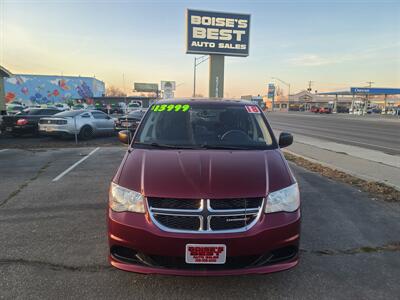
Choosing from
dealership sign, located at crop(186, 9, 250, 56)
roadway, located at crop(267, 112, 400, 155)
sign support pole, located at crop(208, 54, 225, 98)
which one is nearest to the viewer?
roadway, located at crop(267, 112, 400, 155)

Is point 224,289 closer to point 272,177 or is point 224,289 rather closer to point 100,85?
point 272,177

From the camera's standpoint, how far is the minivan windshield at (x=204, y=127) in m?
3.90

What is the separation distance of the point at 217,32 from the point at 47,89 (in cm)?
4892

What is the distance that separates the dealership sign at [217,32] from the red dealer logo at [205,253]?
2834 cm

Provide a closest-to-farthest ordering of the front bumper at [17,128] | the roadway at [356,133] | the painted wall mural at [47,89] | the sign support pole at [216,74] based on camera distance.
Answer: the roadway at [356,133] < the front bumper at [17,128] < the sign support pole at [216,74] < the painted wall mural at [47,89]

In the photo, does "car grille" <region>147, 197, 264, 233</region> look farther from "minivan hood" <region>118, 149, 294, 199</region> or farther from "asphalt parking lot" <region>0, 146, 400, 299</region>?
"asphalt parking lot" <region>0, 146, 400, 299</region>

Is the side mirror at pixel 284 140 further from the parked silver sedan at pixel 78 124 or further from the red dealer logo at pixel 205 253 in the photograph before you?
the parked silver sedan at pixel 78 124

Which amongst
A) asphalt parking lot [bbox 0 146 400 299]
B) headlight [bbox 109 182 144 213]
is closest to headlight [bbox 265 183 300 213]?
asphalt parking lot [bbox 0 146 400 299]

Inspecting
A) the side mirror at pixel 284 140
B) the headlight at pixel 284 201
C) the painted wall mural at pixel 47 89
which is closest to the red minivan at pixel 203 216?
the headlight at pixel 284 201

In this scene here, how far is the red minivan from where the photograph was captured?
8.68 feet

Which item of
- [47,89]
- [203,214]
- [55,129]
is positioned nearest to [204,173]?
[203,214]

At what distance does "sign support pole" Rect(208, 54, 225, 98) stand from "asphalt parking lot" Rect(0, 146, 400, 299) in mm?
24290

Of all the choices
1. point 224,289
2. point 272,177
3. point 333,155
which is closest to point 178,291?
point 224,289

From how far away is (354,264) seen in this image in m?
3.52
